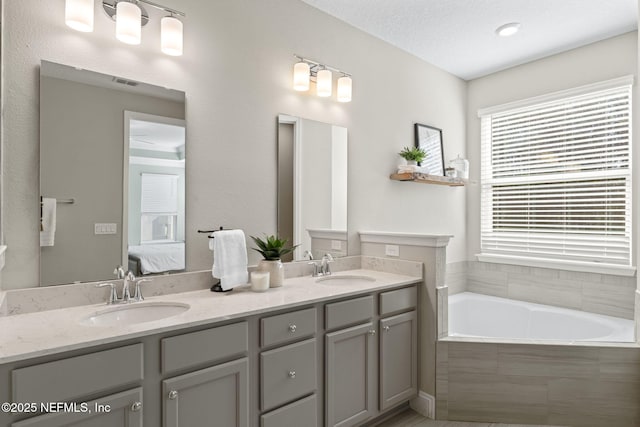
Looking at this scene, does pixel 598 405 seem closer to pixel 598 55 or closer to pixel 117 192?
pixel 598 55

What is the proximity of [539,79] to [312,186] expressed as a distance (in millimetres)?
2523

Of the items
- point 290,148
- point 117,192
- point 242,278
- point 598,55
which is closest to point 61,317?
point 117,192

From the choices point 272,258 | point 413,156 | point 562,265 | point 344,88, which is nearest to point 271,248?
point 272,258

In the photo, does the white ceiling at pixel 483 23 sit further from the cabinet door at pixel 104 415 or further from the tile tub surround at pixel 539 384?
the cabinet door at pixel 104 415

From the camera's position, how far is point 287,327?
1.81m

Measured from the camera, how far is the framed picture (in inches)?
139

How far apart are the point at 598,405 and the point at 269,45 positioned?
120 inches

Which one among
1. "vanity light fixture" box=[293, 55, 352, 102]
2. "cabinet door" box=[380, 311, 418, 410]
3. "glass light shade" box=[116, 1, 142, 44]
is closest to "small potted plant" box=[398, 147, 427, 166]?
"vanity light fixture" box=[293, 55, 352, 102]

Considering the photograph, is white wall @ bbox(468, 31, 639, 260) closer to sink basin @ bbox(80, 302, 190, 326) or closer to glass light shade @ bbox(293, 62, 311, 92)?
glass light shade @ bbox(293, 62, 311, 92)

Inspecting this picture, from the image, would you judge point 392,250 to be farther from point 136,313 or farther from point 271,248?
point 136,313

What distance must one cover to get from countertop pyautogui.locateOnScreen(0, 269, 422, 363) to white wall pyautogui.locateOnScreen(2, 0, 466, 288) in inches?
10.0

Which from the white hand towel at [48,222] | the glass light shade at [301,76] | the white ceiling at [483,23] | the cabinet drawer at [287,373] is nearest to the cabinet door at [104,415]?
the cabinet drawer at [287,373]

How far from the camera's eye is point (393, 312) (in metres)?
2.35

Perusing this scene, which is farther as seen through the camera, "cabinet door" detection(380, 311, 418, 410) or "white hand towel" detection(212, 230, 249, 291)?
"cabinet door" detection(380, 311, 418, 410)
